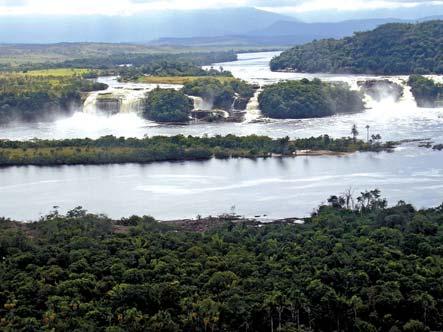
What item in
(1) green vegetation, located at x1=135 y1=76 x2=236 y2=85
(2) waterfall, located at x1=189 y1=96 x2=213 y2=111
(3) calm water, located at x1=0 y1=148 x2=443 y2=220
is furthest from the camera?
(1) green vegetation, located at x1=135 y1=76 x2=236 y2=85

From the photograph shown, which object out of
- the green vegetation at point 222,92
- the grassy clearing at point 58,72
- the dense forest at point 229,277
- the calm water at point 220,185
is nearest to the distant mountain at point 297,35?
the grassy clearing at point 58,72

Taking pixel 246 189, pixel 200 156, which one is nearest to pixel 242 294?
pixel 246 189

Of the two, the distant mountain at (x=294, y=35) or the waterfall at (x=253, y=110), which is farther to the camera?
the distant mountain at (x=294, y=35)

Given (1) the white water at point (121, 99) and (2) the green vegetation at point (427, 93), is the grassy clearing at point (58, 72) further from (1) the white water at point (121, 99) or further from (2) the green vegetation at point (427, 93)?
(2) the green vegetation at point (427, 93)

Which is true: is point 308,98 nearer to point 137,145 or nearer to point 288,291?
point 137,145

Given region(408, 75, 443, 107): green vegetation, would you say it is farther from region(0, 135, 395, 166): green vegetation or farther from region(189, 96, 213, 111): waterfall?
region(0, 135, 395, 166): green vegetation

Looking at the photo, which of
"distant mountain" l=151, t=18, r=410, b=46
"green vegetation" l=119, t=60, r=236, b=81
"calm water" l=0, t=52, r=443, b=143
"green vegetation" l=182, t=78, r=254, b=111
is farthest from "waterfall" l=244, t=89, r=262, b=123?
"distant mountain" l=151, t=18, r=410, b=46
